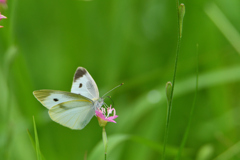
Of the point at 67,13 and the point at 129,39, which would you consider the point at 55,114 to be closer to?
the point at 129,39

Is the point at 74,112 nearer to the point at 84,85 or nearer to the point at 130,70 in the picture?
the point at 84,85

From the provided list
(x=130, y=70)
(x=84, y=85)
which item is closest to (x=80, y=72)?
(x=84, y=85)

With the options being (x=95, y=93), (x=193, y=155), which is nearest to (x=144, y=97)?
(x=193, y=155)

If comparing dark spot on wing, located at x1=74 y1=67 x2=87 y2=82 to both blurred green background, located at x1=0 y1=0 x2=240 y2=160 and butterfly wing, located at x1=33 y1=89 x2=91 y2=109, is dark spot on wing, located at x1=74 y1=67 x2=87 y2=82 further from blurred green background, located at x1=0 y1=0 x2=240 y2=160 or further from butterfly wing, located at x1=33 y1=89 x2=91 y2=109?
blurred green background, located at x1=0 y1=0 x2=240 y2=160

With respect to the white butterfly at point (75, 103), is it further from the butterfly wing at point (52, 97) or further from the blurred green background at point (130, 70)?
the blurred green background at point (130, 70)

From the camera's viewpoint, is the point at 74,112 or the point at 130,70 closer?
the point at 74,112

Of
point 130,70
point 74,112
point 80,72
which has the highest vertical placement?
point 80,72

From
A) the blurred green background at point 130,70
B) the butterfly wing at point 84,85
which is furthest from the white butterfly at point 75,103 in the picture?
the blurred green background at point 130,70

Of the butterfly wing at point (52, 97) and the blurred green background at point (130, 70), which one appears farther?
the blurred green background at point (130, 70)

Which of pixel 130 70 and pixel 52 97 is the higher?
pixel 52 97
